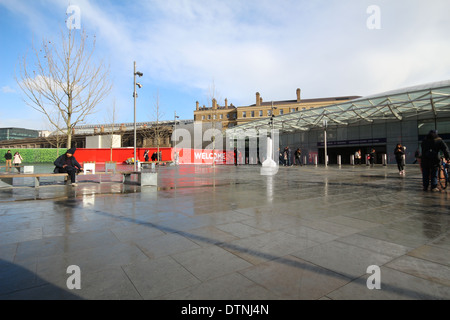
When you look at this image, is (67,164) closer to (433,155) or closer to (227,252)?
(227,252)

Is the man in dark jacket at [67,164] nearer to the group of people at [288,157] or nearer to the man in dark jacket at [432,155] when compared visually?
the man in dark jacket at [432,155]

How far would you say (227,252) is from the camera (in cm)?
300

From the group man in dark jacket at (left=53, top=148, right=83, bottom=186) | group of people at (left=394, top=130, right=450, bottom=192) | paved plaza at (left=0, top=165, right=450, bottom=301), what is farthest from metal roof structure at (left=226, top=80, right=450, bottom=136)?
paved plaza at (left=0, top=165, right=450, bottom=301)

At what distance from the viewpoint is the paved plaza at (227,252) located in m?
2.14

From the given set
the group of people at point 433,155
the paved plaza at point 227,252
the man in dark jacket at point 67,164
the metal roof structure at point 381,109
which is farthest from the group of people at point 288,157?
the man in dark jacket at point 67,164

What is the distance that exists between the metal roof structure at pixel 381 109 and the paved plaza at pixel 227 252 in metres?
18.6

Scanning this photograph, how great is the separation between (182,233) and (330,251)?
2.14 metres

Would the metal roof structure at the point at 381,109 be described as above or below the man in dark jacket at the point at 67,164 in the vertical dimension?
above

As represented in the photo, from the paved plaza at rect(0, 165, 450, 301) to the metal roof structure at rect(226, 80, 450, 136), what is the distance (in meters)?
18.6

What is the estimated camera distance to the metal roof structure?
64.4ft

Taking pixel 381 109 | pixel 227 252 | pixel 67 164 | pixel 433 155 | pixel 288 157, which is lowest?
pixel 227 252

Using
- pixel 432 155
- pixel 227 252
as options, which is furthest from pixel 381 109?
pixel 227 252

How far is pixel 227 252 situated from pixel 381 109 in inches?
1041

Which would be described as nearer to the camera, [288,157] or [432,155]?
[432,155]
